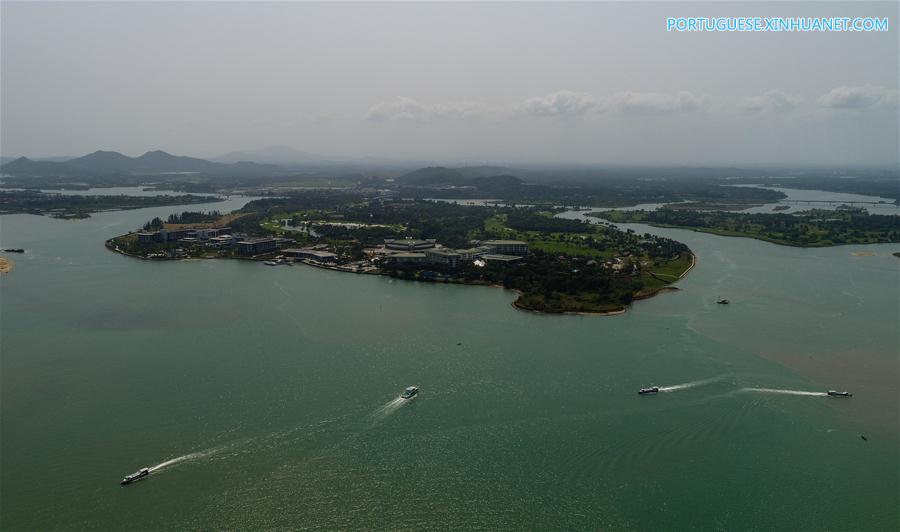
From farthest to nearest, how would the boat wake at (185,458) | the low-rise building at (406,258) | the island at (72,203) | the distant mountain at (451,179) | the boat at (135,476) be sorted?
the distant mountain at (451,179) < the island at (72,203) < the low-rise building at (406,258) < the boat wake at (185,458) < the boat at (135,476)

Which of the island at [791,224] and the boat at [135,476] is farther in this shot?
the island at [791,224]

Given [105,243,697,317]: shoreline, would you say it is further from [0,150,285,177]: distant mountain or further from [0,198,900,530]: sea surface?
[0,150,285,177]: distant mountain

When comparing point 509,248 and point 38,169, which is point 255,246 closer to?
point 509,248

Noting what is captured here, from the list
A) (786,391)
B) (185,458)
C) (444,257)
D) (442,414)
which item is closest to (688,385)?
(786,391)

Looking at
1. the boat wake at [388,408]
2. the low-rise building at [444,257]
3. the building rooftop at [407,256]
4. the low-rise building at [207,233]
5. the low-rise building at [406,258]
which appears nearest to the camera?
the boat wake at [388,408]

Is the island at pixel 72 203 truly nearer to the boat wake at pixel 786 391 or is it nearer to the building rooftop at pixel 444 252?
the building rooftop at pixel 444 252

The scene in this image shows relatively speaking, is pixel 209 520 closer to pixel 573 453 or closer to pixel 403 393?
pixel 403 393

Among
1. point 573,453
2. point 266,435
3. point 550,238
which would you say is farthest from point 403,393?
point 550,238

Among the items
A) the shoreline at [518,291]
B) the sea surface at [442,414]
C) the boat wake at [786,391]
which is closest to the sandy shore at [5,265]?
the shoreline at [518,291]
